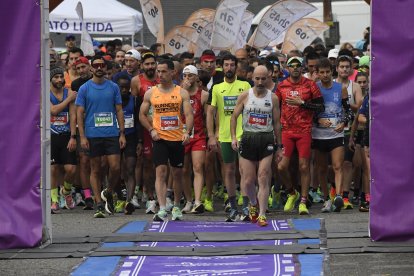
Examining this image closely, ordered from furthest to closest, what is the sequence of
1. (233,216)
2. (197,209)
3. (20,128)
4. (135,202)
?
1. (135,202)
2. (197,209)
3. (233,216)
4. (20,128)

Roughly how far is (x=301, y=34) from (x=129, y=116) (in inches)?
343

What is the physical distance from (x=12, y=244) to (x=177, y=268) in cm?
234

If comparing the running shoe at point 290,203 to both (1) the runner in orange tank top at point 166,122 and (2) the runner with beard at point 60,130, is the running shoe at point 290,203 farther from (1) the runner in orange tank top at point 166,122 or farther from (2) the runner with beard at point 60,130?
(2) the runner with beard at point 60,130

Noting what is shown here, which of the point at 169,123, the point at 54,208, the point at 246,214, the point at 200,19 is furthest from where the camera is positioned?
the point at 200,19

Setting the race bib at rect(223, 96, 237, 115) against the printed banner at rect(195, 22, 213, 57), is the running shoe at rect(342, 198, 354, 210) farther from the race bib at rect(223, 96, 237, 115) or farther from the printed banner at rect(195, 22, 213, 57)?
the printed banner at rect(195, 22, 213, 57)

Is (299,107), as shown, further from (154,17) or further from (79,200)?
(154,17)

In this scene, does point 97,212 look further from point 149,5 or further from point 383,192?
point 149,5

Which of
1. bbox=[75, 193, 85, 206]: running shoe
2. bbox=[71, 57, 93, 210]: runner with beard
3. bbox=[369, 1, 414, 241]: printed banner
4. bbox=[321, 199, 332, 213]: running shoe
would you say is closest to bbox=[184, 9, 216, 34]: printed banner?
bbox=[71, 57, 93, 210]: runner with beard

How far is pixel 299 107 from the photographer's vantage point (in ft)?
61.1

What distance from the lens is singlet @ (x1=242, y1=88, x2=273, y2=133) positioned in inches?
669

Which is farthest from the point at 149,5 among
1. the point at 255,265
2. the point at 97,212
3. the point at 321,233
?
the point at 255,265

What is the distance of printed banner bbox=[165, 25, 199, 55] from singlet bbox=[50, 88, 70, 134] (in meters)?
6.95

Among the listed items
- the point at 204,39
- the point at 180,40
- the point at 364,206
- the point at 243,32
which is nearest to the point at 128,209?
the point at 364,206

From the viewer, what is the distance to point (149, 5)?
26562mm
